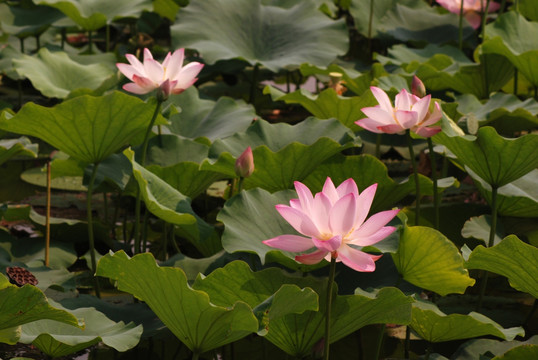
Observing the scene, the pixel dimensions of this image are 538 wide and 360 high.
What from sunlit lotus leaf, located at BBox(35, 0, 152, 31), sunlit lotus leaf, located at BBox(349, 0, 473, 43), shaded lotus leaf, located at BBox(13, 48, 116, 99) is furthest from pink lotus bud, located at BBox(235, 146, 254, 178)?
sunlit lotus leaf, located at BBox(349, 0, 473, 43)

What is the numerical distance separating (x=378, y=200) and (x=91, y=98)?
70 cm

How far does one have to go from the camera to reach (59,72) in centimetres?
280

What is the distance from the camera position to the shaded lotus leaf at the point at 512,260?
4.79 ft

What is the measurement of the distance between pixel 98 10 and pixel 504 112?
1.81 metres

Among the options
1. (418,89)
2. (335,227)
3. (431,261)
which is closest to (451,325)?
(431,261)

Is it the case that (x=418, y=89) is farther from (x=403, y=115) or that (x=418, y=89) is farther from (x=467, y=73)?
(x=467, y=73)

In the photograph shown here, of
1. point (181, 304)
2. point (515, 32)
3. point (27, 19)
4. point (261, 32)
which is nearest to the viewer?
point (181, 304)

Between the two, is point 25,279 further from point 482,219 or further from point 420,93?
point 482,219

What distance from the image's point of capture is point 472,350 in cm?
161

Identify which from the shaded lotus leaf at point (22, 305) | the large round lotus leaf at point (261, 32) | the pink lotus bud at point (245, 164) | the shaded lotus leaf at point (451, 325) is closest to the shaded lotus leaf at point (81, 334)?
the shaded lotus leaf at point (22, 305)

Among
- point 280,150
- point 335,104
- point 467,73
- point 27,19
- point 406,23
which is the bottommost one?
point 27,19

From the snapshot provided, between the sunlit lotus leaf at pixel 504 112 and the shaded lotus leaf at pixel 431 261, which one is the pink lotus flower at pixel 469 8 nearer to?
the sunlit lotus leaf at pixel 504 112

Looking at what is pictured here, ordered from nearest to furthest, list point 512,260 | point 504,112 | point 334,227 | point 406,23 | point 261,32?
point 334,227
point 512,260
point 504,112
point 261,32
point 406,23

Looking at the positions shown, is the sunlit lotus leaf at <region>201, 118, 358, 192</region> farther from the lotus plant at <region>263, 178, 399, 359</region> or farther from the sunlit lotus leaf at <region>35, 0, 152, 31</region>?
the sunlit lotus leaf at <region>35, 0, 152, 31</region>
